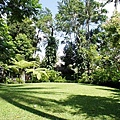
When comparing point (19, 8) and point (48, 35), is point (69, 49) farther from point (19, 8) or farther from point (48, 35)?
point (19, 8)

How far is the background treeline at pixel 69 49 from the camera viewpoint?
24.3 metres

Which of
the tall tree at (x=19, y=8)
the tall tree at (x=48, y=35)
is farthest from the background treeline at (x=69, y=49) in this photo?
the tall tree at (x=19, y=8)

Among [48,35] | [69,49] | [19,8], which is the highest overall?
[48,35]

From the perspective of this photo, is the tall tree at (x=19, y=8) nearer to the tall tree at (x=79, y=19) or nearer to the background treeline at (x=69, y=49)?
the background treeline at (x=69, y=49)

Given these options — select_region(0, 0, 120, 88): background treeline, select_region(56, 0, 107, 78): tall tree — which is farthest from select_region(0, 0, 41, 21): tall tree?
select_region(56, 0, 107, 78): tall tree

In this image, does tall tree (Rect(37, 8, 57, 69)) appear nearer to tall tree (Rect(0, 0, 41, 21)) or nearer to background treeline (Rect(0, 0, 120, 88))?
background treeline (Rect(0, 0, 120, 88))

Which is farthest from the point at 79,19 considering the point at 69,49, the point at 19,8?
the point at 19,8

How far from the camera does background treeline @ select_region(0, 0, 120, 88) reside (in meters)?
24.3

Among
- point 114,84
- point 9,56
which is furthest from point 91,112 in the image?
point 114,84

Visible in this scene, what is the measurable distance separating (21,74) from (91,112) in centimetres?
1889

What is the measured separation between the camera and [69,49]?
36375 mm

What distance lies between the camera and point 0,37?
8.77 metres

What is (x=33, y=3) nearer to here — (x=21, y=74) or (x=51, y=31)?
(x=21, y=74)

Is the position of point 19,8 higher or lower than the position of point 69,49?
lower
